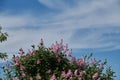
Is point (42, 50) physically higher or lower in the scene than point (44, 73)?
higher

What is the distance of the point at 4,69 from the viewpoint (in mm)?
16281

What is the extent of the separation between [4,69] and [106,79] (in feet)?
14.9

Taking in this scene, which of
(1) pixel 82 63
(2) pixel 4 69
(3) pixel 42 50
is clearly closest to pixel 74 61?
(1) pixel 82 63

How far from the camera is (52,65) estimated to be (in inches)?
603

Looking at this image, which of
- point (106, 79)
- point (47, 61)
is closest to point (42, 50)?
point (47, 61)

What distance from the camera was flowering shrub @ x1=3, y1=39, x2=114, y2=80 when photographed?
1483cm

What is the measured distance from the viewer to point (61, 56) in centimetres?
1549

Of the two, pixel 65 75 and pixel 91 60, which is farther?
pixel 91 60

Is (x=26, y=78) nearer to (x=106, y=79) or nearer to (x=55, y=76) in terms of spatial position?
(x=55, y=76)

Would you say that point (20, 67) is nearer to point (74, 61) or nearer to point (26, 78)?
point (26, 78)

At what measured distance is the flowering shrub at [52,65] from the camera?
1483 centimetres

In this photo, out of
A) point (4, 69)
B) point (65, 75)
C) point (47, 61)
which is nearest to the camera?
point (65, 75)

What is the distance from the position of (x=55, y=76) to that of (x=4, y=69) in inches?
121

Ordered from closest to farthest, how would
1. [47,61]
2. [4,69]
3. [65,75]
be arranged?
[65,75] → [47,61] → [4,69]
